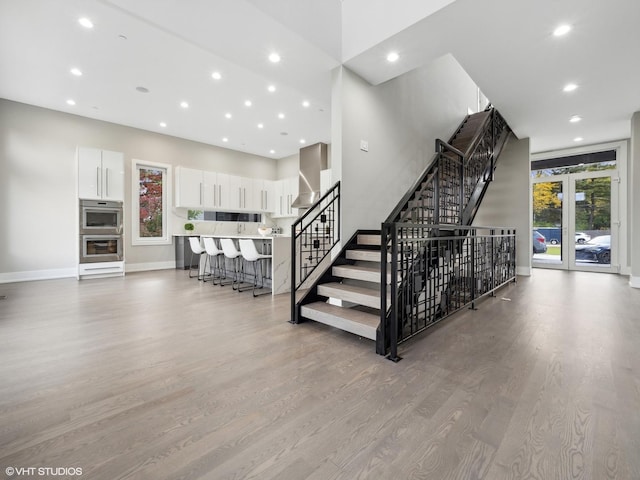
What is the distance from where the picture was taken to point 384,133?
14.3ft

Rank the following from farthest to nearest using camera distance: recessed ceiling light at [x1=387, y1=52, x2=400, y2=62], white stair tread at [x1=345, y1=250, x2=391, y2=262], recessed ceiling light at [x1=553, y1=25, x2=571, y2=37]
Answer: recessed ceiling light at [x1=387, y1=52, x2=400, y2=62] → white stair tread at [x1=345, y1=250, x2=391, y2=262] → recessed ceiling light at [x1=553, y1=25, x2=571, y2=37]

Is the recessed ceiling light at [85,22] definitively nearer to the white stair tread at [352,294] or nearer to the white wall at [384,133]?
the white wall at [384,133]

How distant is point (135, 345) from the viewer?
8.21 ft

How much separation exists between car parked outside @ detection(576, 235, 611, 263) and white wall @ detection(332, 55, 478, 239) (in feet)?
14.3

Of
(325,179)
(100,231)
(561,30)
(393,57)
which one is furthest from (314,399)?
(100,231)

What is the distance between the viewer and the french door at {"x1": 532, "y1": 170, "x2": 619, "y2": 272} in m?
6.54

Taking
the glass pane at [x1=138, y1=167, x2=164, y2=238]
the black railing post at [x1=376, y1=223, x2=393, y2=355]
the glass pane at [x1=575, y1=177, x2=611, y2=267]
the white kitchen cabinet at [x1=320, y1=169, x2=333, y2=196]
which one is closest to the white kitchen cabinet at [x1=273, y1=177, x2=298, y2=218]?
the white kitchen cabinet at [x1=320, y1=169, x2=333, y2=196]

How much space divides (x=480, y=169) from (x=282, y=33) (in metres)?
3.72

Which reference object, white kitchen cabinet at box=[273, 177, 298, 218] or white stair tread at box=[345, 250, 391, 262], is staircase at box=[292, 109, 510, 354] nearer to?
white stair tread at box=[345, 250, 391, 262]

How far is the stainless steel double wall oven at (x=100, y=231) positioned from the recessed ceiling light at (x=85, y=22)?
3583 millimetres

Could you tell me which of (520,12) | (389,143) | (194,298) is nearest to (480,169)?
(389,143)

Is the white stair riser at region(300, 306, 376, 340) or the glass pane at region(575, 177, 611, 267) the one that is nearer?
the white stair riser at region(300, 306, 376, 340)

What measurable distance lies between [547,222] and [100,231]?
34.3 ft

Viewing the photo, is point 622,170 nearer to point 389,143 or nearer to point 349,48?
point 389,143
